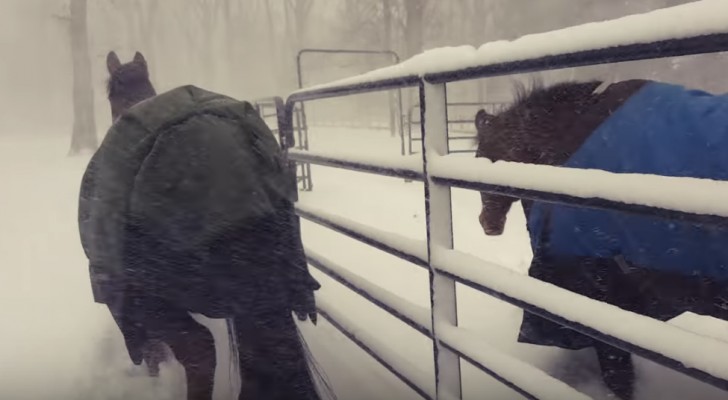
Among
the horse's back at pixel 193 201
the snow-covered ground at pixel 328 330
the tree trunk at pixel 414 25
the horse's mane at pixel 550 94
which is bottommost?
the snow-covered ground at pixel 328 330

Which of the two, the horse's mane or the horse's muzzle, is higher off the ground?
the horse's mane

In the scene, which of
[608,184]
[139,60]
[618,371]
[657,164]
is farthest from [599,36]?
[139,60]

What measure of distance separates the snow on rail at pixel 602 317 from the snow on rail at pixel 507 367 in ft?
0.74

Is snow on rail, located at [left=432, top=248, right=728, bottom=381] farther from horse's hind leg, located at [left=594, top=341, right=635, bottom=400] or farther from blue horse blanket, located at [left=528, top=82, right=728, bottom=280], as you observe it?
horse's hind leg, located at [left=594, top=341, right=635, bottom=400]

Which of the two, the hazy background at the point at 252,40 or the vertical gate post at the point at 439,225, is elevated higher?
the hazy background at the point at 252,40

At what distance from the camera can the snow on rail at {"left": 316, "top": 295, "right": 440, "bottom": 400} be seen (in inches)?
87.0

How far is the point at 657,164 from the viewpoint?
1867mm

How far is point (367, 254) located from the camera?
4898mm

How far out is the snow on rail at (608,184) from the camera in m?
1.08

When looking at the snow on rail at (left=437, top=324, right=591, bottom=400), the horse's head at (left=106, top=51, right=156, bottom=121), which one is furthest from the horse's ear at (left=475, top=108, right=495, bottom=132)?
the horse's head at (left=106, top=51, right=156, bottom=121)

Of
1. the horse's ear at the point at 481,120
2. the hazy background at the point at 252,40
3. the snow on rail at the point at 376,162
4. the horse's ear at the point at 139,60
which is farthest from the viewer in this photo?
the hazy background at the point at 252,40

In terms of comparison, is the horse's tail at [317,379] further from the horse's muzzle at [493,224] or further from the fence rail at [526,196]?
the horse's muzzle at [493,224]

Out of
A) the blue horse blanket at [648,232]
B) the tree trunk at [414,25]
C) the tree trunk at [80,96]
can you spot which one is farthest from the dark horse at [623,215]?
the tree trunk at [80,96]

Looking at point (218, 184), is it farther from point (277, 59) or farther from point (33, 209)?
point (277, 59)
